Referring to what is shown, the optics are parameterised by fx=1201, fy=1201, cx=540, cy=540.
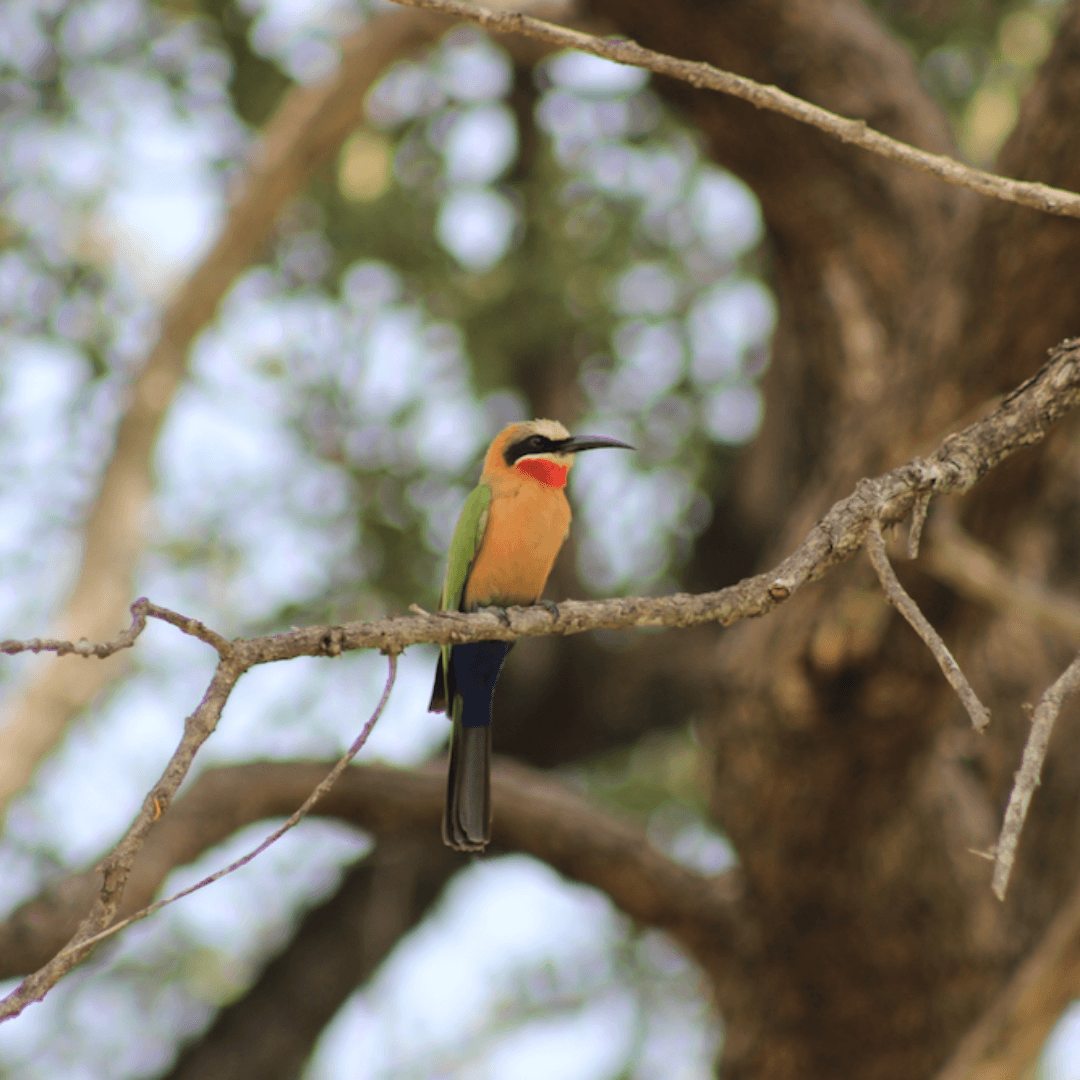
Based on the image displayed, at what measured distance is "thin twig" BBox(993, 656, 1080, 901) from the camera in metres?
1.37

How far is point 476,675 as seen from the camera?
3398 millimetres

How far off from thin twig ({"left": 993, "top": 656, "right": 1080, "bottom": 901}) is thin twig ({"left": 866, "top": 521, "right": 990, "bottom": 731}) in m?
0.07

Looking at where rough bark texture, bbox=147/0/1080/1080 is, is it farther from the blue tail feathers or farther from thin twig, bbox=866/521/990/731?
thin twig, bbox=866/521/990/731

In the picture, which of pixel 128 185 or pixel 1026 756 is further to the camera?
pixel 128 185

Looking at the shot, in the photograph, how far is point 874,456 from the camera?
4258mm

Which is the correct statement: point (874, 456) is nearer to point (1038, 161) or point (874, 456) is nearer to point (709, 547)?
point (1038, 161)

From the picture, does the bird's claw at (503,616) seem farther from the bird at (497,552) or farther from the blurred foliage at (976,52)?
the blurred foliage at (976,52)

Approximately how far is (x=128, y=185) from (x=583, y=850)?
4253 millimetres

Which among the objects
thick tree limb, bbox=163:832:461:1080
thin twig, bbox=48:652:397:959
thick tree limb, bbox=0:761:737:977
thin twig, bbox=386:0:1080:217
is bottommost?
thick tree limb, bbox=163:832:461:1080

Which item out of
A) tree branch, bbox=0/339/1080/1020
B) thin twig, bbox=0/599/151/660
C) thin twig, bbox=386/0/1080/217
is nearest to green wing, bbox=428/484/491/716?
tree branch, bbox=0/339/1080/1020

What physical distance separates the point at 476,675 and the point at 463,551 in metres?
0.41

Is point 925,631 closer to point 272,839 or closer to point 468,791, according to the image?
point 272,839

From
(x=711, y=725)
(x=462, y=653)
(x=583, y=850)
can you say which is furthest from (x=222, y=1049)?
(x=462, y=653)

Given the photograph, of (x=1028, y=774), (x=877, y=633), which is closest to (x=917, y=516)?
(x=1028, y=774)
